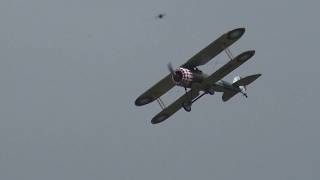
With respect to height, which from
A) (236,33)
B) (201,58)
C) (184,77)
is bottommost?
(184,77)

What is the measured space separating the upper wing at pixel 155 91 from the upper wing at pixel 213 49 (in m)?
2.46

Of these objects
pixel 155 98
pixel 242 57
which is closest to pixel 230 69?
pixel 242 57

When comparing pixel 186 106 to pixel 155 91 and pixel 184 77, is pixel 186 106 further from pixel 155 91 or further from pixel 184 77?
pixel 155 91

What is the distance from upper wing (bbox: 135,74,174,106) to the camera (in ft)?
207

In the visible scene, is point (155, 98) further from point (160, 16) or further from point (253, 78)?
point (160, 16)

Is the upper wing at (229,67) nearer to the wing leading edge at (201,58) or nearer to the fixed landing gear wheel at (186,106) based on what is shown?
the wing leading edge at (201,58)

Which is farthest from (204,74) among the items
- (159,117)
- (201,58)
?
(159,117)

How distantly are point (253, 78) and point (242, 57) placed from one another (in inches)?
101

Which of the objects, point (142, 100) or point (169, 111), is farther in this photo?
point (169, 111)

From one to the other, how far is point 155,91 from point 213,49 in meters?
4.77

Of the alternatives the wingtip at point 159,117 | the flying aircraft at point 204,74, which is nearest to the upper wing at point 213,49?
the flying aircraft at point 204,74

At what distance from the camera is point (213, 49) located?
6056 centimetres

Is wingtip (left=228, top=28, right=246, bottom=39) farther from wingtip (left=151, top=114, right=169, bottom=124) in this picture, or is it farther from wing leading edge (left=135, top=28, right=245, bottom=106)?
wingtip (left=151, top=114, right=169, bottom=124)

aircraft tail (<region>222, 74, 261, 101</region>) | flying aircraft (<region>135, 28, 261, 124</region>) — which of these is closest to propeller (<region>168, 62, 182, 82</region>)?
flying aircraft (<region>135, 28, 261, 124</region>)
